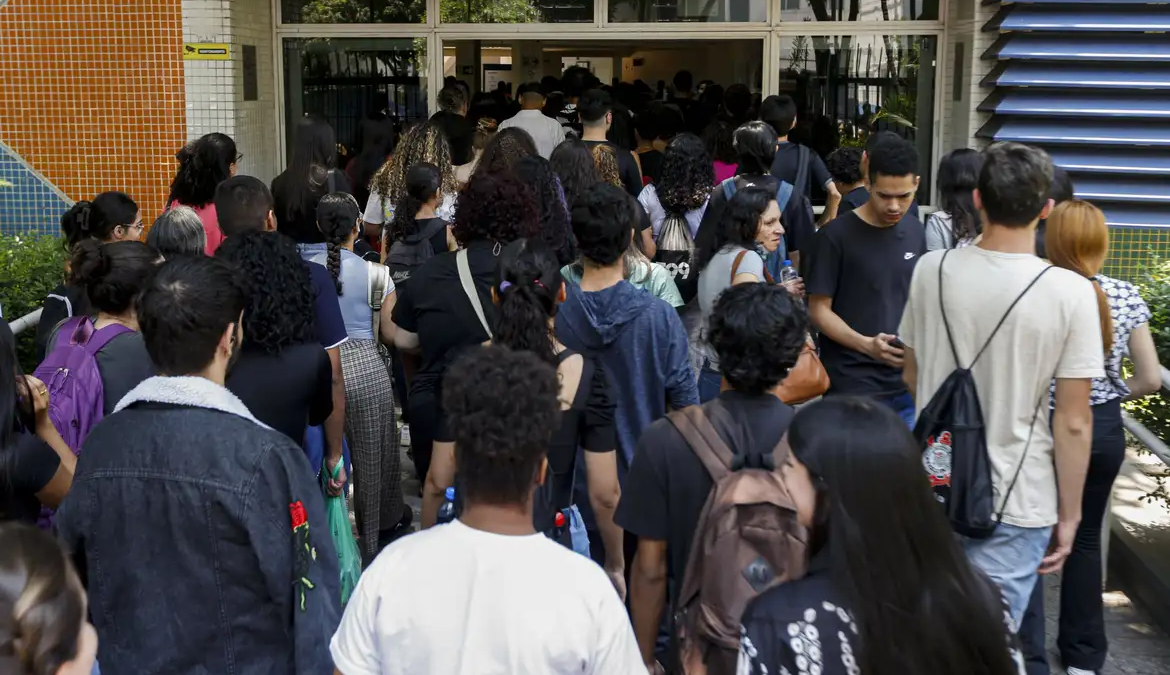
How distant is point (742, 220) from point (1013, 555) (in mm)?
1960

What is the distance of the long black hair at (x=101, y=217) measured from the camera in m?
5.12

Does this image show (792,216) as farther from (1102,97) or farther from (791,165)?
(1102,97)

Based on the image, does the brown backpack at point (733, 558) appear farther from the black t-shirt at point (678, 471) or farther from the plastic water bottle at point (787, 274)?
the plastic water bottle at point (787, 274)

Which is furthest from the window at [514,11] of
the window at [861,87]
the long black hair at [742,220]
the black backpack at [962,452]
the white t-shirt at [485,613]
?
the white t-shirt at [485,613]

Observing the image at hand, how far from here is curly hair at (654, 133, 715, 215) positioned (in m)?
6.43

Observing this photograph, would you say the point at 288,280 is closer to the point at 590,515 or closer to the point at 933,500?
the point at 590,515

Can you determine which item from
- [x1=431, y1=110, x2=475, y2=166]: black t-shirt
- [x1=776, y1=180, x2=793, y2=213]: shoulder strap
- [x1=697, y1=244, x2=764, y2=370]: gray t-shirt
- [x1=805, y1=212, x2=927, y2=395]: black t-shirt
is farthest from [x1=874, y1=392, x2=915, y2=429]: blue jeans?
[x1=431, y1=110, x2=475, y2=166]: black t-shirt

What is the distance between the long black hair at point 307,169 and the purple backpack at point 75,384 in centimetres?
234

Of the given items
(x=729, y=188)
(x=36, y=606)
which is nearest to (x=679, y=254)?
(x=729, y=188)

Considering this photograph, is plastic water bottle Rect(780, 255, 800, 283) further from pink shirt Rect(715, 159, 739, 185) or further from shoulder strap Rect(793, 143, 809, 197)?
pink shirt Rect(715, 159, 739, 185)

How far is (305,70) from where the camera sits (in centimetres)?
1005

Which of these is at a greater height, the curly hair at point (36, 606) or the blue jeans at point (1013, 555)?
the curly hair at point (36, 606)

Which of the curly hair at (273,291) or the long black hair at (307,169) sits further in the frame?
the long black hair at (307,169)

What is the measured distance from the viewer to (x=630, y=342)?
167 inches
